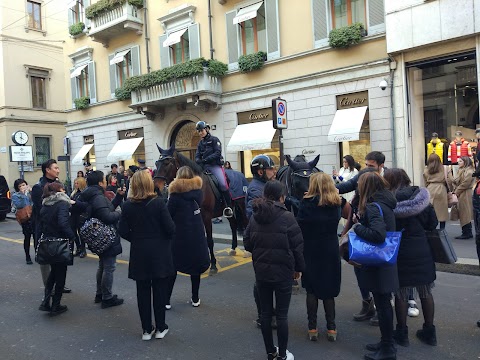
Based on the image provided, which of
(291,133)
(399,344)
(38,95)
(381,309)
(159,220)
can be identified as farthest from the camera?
(38,95)

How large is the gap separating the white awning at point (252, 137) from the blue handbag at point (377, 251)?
458 inches

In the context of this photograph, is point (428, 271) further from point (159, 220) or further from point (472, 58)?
point (472, 58)

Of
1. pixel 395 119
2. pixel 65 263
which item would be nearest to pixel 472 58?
pixel 395 119

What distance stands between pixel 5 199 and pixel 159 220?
16380 mm

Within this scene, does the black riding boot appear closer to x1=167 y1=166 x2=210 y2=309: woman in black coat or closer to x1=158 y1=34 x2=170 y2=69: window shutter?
x1=167 y1=166 x2=210 y2=309: woman in black coat

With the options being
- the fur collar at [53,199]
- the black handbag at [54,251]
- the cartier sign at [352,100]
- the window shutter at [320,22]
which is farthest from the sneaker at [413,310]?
the window shutter at [320,22]

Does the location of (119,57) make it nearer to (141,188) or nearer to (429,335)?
(141,188)

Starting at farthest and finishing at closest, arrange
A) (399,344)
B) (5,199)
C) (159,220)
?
(5,199), (159,220), (399,344)

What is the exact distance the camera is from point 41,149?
30969 millimetres

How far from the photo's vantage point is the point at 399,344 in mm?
4305

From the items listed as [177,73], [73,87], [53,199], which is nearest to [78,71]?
[73,87]

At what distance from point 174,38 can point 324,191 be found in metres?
15.6

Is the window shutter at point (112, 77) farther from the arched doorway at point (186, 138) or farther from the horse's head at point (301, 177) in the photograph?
the horse's head at point (301, 177)

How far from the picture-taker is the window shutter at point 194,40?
17.8 metres
